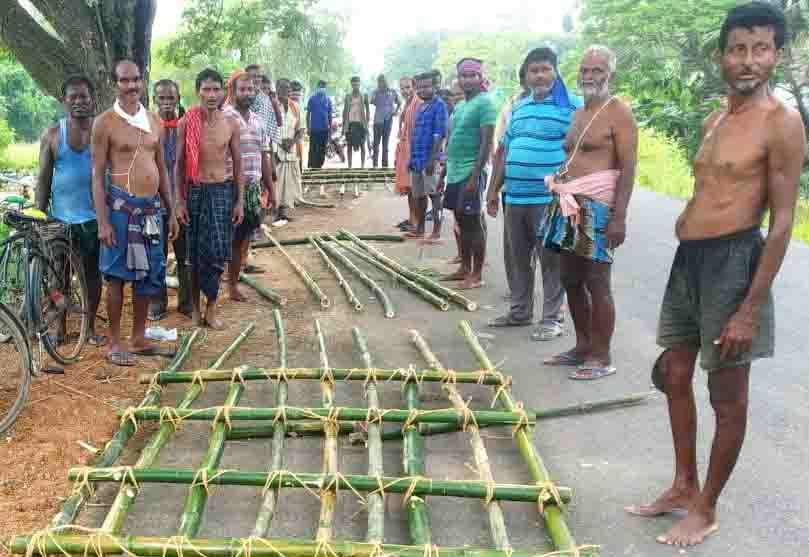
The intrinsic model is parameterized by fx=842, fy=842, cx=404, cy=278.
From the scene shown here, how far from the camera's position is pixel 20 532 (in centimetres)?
295

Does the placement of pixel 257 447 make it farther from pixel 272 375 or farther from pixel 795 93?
pixel 795 93

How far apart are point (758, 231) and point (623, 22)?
18666mm

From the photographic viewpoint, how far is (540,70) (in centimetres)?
509

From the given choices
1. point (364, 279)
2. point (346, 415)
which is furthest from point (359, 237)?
point (346, 415)

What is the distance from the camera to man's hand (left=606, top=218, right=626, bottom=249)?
4477 mm

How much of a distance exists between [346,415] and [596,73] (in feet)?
→ 7.27

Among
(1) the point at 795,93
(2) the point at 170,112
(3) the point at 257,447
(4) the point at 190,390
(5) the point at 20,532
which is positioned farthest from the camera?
(1) the point at 795,93

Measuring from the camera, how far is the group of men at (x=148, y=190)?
475 cm

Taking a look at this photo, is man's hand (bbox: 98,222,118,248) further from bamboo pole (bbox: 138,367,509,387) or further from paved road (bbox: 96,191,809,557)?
paved road (bbox: 96,191,809,557)

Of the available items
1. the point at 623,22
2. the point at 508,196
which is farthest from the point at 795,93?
the point at 508,196

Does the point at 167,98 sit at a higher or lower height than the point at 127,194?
higher

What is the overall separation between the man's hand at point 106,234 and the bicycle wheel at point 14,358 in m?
0.89

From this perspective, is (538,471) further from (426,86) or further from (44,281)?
(426,86)

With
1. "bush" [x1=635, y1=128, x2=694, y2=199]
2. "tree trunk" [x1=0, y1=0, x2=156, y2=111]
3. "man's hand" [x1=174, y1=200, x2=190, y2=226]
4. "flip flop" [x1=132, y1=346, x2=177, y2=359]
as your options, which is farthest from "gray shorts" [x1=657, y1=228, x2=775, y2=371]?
"bush" [x1=635, y1=128, x2=694, y2=199]
